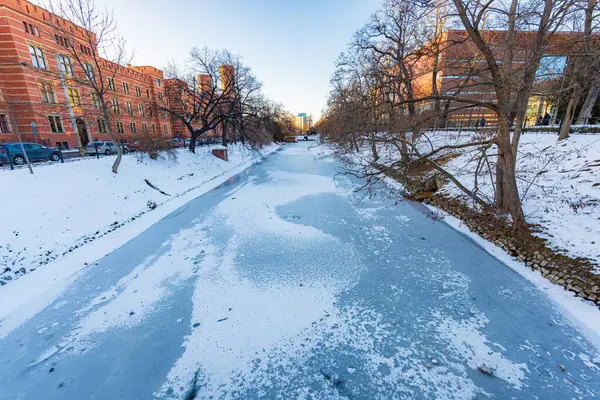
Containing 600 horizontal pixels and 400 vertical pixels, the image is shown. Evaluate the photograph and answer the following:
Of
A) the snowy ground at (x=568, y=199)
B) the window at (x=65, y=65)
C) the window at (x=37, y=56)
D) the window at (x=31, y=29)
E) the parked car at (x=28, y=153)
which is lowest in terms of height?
the snowy ground at (x=568, y=199)

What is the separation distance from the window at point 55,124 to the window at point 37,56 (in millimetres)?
4519

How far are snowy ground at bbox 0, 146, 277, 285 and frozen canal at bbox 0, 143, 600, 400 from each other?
1.65m

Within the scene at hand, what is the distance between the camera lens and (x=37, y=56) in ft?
74.9

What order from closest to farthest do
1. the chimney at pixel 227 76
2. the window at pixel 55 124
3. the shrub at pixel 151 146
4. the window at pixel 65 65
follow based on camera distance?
the window at pixel 65 65 → the shrub at pixel 151 146 → the chimney at pixel 227 76 → the window at pixel 55 124

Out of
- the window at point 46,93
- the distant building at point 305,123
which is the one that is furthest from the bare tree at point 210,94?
the distant building at point 305,123

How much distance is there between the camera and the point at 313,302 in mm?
4375

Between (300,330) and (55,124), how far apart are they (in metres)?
33.1

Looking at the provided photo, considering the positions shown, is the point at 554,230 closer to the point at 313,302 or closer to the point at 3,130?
the point at 313,302

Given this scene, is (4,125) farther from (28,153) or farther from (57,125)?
(28,153)

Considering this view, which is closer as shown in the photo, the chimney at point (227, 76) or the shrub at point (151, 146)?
the shrub at point (151, 146)

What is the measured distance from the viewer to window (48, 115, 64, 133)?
2361 centimetres

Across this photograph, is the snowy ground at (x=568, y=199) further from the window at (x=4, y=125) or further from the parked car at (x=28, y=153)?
the window at (x=4, y=125)

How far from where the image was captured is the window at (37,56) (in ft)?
73.4

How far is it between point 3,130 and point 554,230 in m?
34.1
